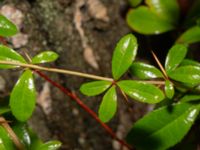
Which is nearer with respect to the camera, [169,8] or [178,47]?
[178,47]

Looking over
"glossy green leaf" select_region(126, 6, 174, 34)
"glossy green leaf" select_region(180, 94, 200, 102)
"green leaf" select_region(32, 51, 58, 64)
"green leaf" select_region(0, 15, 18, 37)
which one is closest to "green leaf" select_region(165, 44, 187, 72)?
"glossy green leaf" select_region(180, 94, 200, 102)

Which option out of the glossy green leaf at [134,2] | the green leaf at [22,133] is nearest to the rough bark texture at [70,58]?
the glossy green leaf at [134,2]

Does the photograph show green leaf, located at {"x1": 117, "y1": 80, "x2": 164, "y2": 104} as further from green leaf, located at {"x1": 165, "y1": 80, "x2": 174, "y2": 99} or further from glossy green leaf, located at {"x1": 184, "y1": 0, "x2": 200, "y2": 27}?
glossy green leaf, located at {"x1": 184, "y1": 0, "x2": 200, "y2": 27}

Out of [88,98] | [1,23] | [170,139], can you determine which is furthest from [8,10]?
[170,139]

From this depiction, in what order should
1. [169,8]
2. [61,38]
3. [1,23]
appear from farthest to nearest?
[169,8] < [61,38] < [1,23]

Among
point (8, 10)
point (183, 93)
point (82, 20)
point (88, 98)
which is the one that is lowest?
point (88, 98)

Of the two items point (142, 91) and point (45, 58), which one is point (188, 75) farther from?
point (45, 58)

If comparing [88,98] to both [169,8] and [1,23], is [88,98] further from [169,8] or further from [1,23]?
[1,23]
